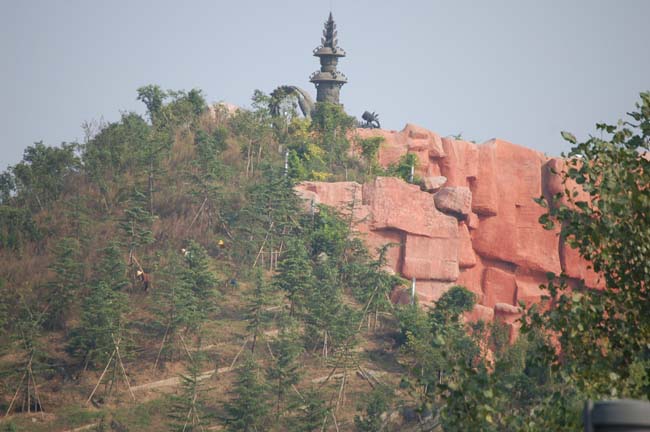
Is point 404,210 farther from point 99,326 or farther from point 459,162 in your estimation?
point 99,326

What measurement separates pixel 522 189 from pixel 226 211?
11485 mm

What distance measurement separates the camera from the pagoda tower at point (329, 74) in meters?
39.0

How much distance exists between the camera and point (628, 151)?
25.8 feet

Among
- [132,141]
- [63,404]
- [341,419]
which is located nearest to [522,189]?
[132,141]

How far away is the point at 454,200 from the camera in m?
32.8

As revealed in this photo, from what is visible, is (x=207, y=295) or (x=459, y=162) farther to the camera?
(x=459, y=162)

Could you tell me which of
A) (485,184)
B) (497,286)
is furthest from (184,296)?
(485,184)

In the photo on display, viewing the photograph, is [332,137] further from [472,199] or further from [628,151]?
[628,151]

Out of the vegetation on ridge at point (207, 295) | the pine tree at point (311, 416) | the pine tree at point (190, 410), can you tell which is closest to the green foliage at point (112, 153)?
the vegetation on ridge at point (207, 295)

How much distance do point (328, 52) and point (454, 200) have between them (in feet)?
31.9

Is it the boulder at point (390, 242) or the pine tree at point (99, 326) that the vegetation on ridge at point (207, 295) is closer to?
the pine tree at point (99, 326)

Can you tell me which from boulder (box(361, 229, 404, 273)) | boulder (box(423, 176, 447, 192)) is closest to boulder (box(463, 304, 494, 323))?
boulder (box(361, 229, 404, 273))

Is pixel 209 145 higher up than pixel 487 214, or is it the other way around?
pixel 209 145

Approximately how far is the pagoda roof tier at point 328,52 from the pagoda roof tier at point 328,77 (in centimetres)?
72
